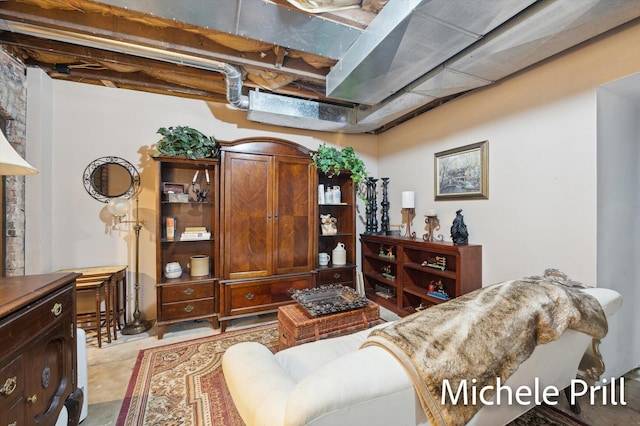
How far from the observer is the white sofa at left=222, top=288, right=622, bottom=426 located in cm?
70

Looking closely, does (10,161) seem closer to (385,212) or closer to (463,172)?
(463,172)

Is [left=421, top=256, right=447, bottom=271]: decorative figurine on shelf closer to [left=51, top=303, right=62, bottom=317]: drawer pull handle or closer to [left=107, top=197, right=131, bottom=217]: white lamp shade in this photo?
[left=51, top=303, right=62, bottom=317]: drawer pull handle

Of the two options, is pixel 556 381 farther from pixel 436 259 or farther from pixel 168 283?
pixel 168 283

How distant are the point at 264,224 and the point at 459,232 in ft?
6.95

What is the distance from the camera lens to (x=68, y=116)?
2.73 metres

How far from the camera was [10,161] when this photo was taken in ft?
3.48

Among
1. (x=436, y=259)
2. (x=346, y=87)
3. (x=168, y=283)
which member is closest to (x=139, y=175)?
(x=168, y=283)

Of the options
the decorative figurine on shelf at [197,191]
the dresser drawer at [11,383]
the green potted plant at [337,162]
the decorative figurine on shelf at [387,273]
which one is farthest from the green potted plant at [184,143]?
the decorative figurine on shelf at [387,273]

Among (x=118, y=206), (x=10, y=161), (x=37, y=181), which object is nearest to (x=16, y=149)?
(x=37, y=181)

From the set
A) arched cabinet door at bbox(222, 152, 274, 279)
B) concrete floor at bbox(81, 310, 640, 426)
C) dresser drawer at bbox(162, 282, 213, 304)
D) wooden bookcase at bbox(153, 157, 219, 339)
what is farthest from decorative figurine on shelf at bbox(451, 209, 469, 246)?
dresser drawer at bbox(162, 282, 213, 304)

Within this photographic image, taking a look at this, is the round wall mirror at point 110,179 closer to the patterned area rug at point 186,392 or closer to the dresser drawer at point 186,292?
the dresser drawer at point 186,292

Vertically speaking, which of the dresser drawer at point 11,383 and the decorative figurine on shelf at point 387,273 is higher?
the dresser drawer at point 11,383

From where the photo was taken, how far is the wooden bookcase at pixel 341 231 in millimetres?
3412

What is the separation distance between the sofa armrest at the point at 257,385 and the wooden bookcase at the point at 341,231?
210 centimetres
